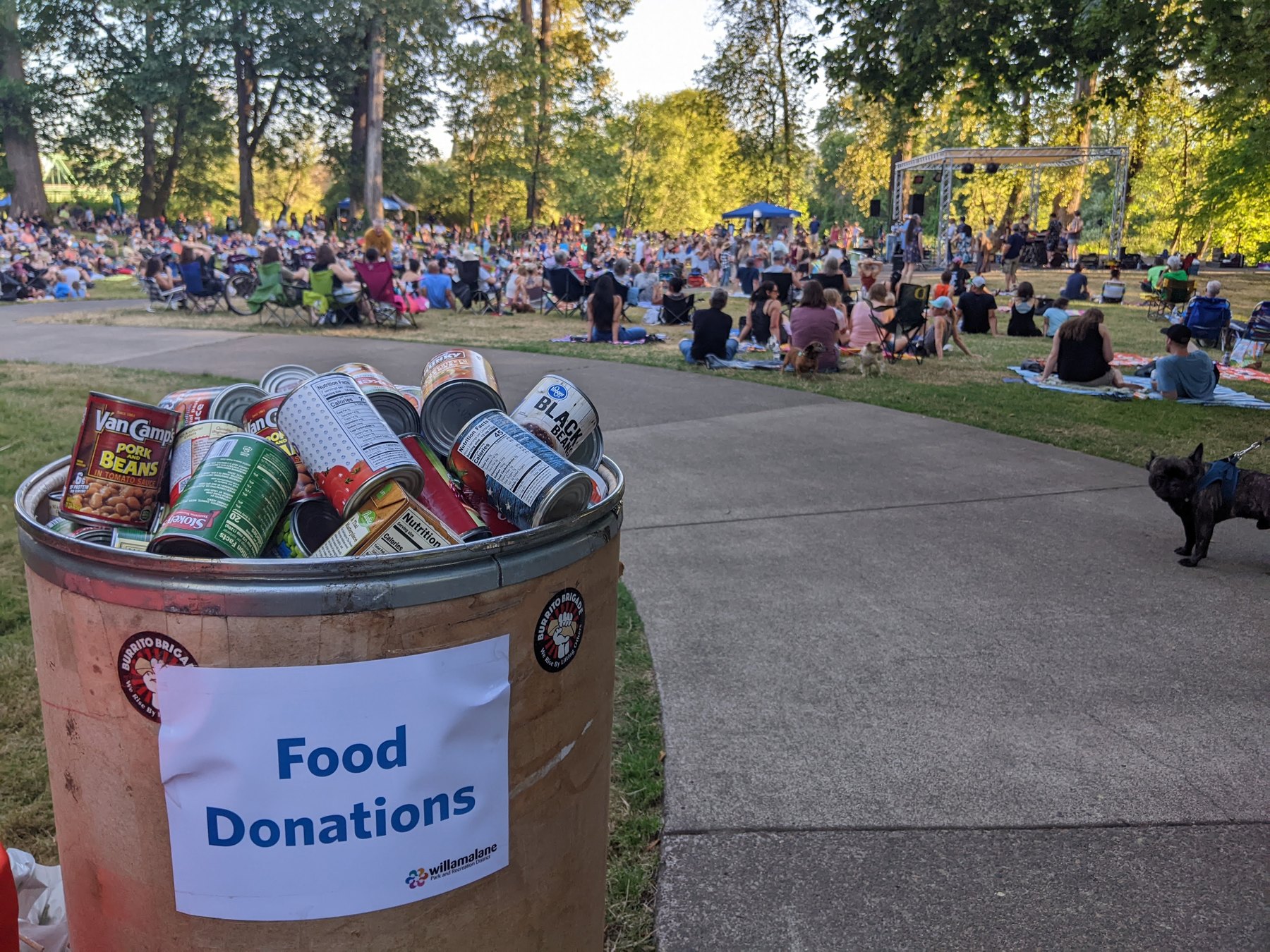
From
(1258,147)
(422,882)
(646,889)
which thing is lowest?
(646,889)

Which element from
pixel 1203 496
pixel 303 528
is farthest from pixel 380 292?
pixel 303 528

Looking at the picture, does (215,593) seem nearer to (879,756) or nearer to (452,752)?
(452,752)

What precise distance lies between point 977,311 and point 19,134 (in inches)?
1567

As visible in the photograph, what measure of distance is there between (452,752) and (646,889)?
146 centimetres

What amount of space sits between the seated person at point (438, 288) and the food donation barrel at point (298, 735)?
18.7m

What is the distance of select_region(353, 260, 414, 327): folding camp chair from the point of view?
1612 centimetres

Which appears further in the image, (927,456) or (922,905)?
(927,456)

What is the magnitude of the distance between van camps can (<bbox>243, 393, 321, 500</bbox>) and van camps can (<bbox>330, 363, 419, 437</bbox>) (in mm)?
137

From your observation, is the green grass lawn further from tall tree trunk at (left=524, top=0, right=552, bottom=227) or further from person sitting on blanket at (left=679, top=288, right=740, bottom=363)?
tall tree trunk at (left=524, top=0, right=552, bottom=227)

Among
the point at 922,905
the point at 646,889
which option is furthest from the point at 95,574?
the point at 922,905

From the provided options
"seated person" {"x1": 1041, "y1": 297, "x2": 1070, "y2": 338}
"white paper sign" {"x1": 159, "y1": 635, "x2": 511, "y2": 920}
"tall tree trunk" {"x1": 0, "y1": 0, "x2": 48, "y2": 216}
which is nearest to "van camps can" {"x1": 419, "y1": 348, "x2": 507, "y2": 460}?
"white paper sign" {"x1": 159, "y1": 635, "x2": 511, "y2": 920}

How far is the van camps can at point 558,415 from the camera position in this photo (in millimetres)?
1847

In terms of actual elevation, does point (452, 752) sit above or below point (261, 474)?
below

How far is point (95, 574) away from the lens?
4.38 ft
